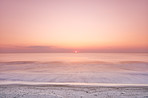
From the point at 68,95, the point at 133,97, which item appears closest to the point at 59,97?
the point at 68,95

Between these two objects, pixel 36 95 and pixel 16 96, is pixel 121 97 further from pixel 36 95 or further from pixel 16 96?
pixel 16 96

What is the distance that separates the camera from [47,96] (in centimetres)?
405

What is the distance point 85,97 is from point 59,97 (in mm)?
1011

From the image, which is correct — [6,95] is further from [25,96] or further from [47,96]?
[47,96]

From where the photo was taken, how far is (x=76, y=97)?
4016 millimetres

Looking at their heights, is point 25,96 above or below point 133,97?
above

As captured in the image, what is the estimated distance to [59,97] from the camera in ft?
13.1

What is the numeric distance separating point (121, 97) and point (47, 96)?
2.88 m

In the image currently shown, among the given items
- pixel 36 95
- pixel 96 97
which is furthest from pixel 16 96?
pixel 96 97

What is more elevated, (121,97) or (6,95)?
(6,95)

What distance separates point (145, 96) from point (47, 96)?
3.86 meters

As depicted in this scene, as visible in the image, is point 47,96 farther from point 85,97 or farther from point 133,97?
point 133,97

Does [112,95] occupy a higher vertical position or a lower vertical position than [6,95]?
lower

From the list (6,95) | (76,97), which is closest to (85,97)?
(76,97)
